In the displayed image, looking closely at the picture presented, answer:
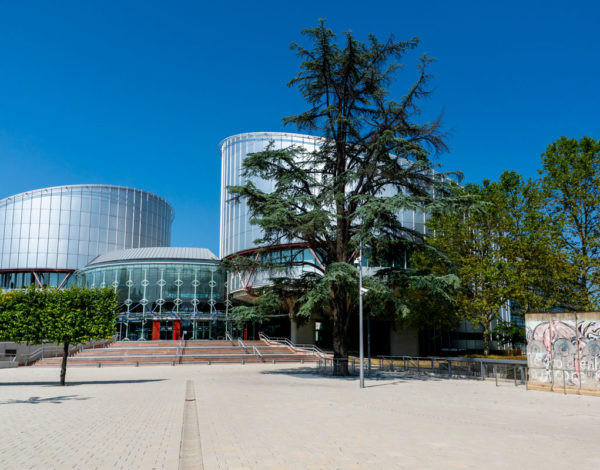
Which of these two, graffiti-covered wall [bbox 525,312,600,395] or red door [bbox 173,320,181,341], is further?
red door [bbox 173,320,181,341]

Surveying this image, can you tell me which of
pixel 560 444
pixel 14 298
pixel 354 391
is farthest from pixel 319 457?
pixel 14 298

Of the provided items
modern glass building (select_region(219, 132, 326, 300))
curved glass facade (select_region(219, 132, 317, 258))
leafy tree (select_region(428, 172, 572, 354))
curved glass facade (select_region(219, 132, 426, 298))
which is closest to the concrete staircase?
curved glass facade (select_region(219, 132, 426, 298))

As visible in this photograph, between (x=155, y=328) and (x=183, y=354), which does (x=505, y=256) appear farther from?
(x=155, y=328)

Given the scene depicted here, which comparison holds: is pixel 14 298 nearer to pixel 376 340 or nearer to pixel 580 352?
pixel 580 352

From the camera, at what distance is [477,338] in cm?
5356

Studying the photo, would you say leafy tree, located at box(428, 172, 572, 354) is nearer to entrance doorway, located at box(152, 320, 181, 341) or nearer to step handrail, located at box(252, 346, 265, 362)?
step handrail, located at box(252, 346, 265, 362)

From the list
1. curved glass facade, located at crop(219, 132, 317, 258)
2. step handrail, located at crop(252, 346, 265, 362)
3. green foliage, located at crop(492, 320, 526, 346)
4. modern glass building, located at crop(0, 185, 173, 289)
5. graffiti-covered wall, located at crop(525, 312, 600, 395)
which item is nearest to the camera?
graffiti-covered wall, located at crop(525, 312, 600, 395)

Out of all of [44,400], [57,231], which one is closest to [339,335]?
[44,400]

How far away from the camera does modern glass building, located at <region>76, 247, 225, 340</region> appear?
171 feet

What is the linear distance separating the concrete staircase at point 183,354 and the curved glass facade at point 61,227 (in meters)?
37.9

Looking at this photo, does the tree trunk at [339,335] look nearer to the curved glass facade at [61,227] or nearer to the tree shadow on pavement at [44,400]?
the tree shadow on pavement at [44,400]

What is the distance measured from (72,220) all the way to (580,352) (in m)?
73.5

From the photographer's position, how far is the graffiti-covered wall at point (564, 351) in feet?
59.7

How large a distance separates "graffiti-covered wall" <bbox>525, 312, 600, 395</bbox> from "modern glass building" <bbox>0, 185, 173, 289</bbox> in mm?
68387
